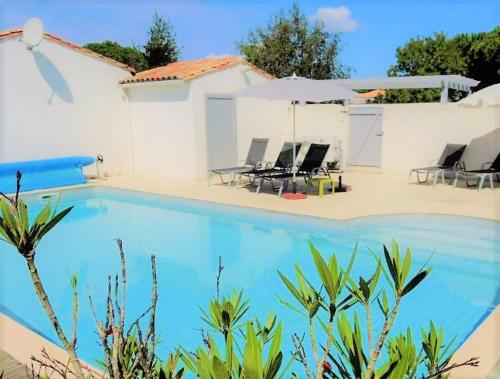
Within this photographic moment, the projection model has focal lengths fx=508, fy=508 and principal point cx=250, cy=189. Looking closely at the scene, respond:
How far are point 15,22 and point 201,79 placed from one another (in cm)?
621

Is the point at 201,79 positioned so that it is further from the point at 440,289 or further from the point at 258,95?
the point at 440,289

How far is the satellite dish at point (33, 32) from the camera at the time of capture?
14891mm

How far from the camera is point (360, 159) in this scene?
17.5m

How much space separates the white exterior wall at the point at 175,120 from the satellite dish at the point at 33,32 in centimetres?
348

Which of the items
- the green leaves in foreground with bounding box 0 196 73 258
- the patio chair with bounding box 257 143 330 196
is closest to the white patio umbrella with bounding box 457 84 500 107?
the patio chair with bounding box 257 143 330 196

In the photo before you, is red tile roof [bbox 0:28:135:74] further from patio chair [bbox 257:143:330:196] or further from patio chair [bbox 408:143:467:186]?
patio chair [bbox 408:143:467:186]

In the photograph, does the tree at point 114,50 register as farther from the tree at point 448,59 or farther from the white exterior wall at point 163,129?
the white exterior wall at point 163,129

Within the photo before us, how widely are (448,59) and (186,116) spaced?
23910mm

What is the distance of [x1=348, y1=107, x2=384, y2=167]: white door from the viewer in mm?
16906

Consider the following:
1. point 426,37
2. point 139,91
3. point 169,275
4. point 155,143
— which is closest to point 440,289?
point 169,275

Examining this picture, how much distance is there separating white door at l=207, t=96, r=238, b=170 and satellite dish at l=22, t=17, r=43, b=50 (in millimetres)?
5363

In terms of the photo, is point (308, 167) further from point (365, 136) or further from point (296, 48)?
point (296, 48)

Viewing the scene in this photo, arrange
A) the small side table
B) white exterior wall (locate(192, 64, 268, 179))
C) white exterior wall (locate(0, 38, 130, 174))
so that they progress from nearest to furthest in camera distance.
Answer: the small side table → white exterior wall (locate(0, 38, 130, 174)) → white exterior wall (locate(192, 64, 268, 179))

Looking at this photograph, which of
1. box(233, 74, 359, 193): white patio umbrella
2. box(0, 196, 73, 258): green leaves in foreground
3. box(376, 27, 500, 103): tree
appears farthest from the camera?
box(376, 27, 500, 103): tree
